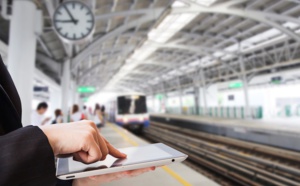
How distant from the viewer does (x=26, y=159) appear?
539 millimetres

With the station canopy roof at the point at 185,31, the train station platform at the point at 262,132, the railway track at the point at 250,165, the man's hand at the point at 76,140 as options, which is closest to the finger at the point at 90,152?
the man's hand at the point at 76,140

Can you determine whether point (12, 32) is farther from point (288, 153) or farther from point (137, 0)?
point (288, 153)

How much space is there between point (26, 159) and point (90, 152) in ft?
0.60

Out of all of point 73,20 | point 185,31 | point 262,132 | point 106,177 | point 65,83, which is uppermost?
point 185,31

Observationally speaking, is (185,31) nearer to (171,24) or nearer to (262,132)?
(171,24)

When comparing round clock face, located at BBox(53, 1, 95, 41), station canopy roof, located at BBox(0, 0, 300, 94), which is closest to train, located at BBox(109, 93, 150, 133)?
station canopy roof, located at BBox(0, 0, 300, 94)

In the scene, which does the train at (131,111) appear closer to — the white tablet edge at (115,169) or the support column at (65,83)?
the support column at (65,83)

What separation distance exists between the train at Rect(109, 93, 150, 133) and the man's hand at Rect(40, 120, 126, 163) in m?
12.0

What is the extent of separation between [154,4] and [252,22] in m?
5.89

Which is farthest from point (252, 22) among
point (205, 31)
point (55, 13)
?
point (55, 13)

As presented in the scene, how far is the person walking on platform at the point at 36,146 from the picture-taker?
52 cm

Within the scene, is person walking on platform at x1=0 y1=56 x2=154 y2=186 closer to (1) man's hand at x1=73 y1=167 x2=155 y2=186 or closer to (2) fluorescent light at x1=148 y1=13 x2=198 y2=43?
(1) man's hand at x1=73 y1=167 x2=155 y2=186

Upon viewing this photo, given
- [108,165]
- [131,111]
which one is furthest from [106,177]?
[131,111]

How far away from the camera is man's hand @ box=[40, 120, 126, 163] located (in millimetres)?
634
